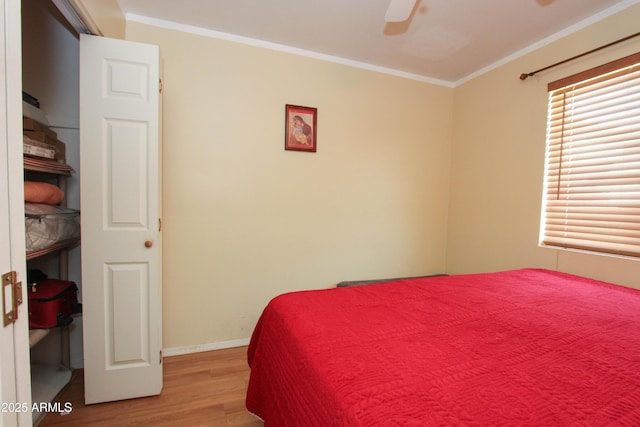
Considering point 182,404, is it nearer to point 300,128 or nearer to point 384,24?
point 300,128

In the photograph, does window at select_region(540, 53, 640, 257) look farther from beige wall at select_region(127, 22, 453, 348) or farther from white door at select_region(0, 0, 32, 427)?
white door at select_region(0, 0, 32, 427)

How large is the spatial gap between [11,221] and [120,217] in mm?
1120

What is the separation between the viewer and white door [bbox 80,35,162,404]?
1.67m

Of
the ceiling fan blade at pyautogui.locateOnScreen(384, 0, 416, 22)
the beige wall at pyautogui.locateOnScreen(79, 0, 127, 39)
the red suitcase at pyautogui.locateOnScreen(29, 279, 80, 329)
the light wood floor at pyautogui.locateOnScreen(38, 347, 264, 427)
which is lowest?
the light wood floor at pyautogui.locateOnScreen(38, 347, 264, 427)

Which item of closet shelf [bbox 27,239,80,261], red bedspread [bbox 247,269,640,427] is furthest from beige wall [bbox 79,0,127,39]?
red bedspread [bbox 247,269,640,427]

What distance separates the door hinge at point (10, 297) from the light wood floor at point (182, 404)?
4.28ft

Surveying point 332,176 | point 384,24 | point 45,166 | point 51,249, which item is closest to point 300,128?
point 332,176

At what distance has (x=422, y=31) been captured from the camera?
2283 millimetres

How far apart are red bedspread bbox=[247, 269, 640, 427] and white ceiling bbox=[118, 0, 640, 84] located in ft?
6.43

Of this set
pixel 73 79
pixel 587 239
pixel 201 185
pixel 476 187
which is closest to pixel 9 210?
pixel 201 185

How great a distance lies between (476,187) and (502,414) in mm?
2671

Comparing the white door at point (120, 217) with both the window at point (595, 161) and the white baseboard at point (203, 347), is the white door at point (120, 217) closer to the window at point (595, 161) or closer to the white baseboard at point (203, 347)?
the white baseboard at point (203, 347)

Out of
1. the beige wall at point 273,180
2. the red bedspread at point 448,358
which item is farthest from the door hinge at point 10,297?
the beige wall at point 273,180

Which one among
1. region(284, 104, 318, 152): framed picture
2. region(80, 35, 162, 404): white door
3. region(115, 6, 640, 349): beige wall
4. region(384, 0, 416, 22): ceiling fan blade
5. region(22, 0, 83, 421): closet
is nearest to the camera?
region(384, 0, 416, 22): ceiling fan blade
